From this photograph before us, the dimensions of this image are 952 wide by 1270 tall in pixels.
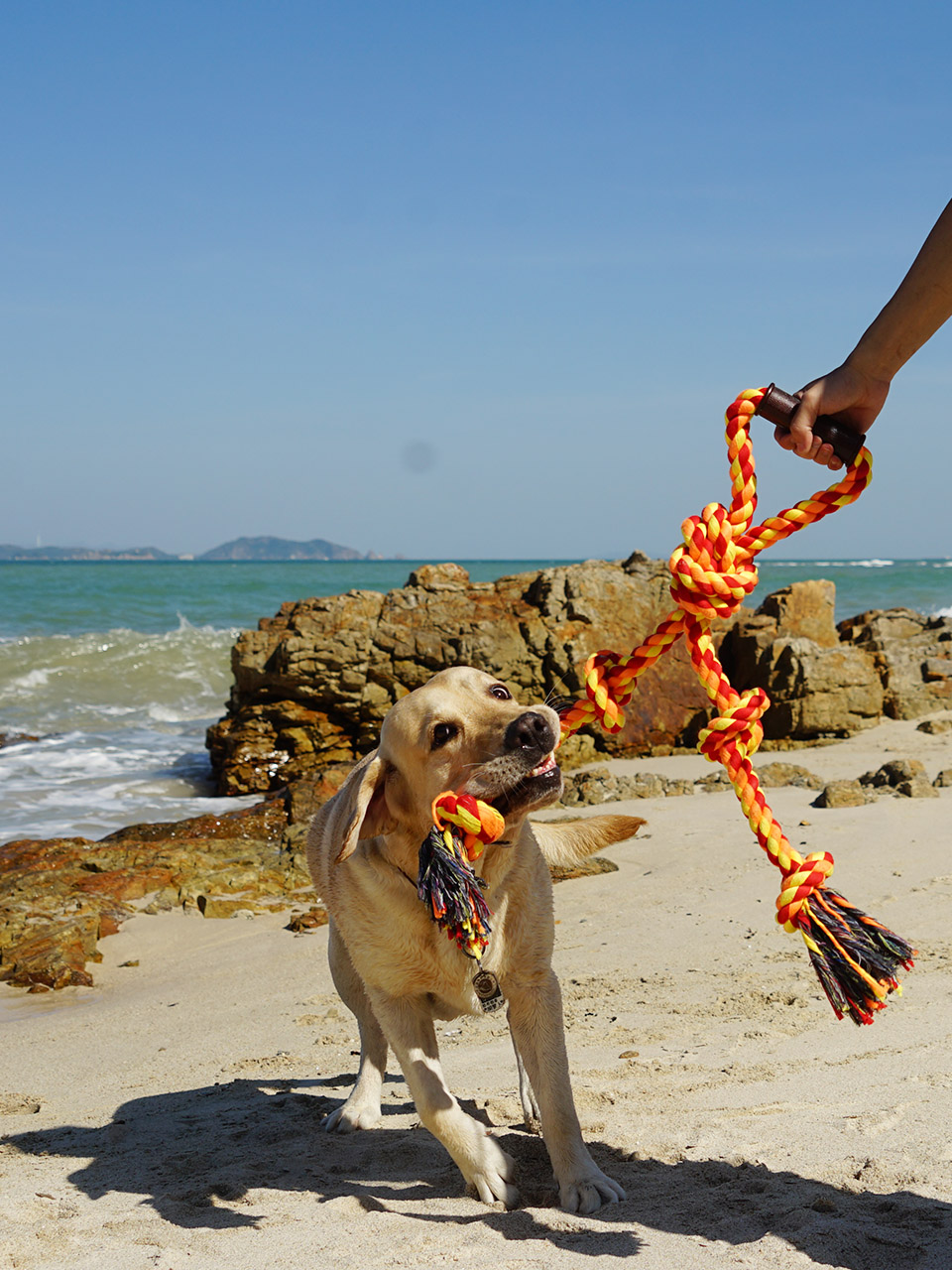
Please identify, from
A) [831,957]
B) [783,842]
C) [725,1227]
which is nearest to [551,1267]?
[725,1227]

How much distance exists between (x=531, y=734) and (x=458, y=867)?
52 centimetres

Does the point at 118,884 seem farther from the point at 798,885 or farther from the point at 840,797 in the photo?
the point at 798,885

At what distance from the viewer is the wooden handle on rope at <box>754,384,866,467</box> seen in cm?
291

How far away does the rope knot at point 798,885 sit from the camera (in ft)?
8.73

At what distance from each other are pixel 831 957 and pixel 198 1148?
2502 millimetres

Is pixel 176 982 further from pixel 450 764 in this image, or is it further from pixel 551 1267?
pixel 551 1267

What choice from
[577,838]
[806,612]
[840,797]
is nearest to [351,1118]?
[577,838]

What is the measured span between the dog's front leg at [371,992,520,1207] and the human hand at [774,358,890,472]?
218 cm

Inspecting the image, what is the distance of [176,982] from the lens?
6.21m

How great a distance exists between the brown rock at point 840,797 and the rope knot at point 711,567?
Answer: 16.3 feet

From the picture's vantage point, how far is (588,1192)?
10.2 ft

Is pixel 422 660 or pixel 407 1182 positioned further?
pixel 422 660

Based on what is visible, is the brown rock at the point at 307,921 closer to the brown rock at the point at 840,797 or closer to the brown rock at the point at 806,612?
the brown rock at the point at 840,797

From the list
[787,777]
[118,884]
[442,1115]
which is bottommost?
[118,884]
